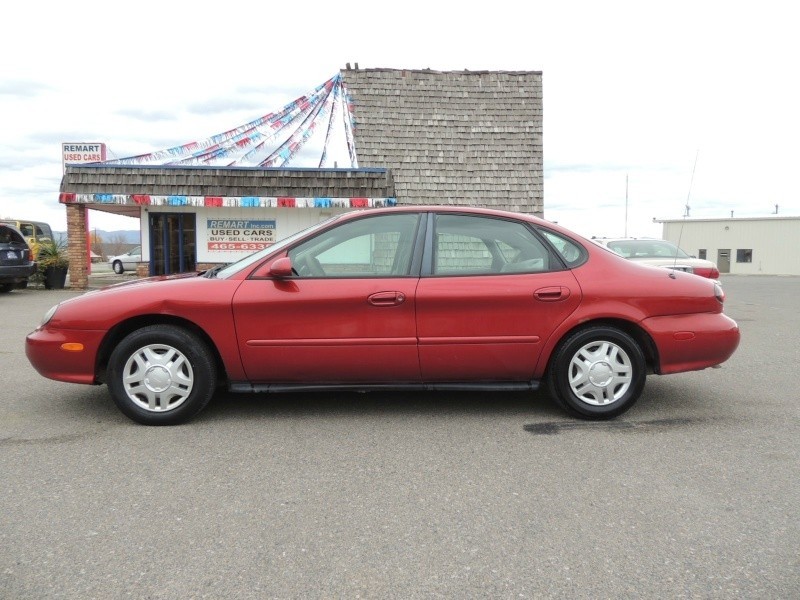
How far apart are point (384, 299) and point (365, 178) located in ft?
39.7

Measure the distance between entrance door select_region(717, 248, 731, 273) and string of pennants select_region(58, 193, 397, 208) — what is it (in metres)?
31.5

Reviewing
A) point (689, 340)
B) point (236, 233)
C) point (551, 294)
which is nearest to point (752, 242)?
point (236, 233)

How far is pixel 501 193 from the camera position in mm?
16984

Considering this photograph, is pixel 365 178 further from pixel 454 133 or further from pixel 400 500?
pixel 400 500

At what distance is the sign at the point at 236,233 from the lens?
17000mm

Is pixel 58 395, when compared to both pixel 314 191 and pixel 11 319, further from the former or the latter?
pixel 314 191

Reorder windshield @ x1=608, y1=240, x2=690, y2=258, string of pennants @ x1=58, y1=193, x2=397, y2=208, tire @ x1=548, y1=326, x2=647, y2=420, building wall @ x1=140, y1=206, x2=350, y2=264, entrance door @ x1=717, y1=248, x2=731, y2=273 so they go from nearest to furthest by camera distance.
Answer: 1. tire @ x1=548, y1=326, x2=647, y2=420
2. windshield @ x1=608, y1=240, x2=690, y2=258
3. string of pennants @ x1=58, y1=193, x2=397, y2=208
4. building wall @ x1=140, y1=206, x2=350, y2=264
5. entrance door @ x1=717, y1=248, x2=731, y2=273

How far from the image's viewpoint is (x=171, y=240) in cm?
1712

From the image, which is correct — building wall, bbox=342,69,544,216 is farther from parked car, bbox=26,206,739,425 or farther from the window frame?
parked car, bbox=26,206,739,425

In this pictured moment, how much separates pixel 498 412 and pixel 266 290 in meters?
1.84

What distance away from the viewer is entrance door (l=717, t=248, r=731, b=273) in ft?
133

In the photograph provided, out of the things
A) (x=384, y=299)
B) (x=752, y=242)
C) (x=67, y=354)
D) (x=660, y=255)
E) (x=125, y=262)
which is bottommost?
(x=67, y=354)

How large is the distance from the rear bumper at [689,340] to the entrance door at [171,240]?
14.5 meters

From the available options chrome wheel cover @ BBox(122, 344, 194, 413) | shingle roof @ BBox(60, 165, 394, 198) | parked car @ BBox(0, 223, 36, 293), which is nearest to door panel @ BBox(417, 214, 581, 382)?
chrome wheel cover @ BBox(122, 344, 194, 413)
